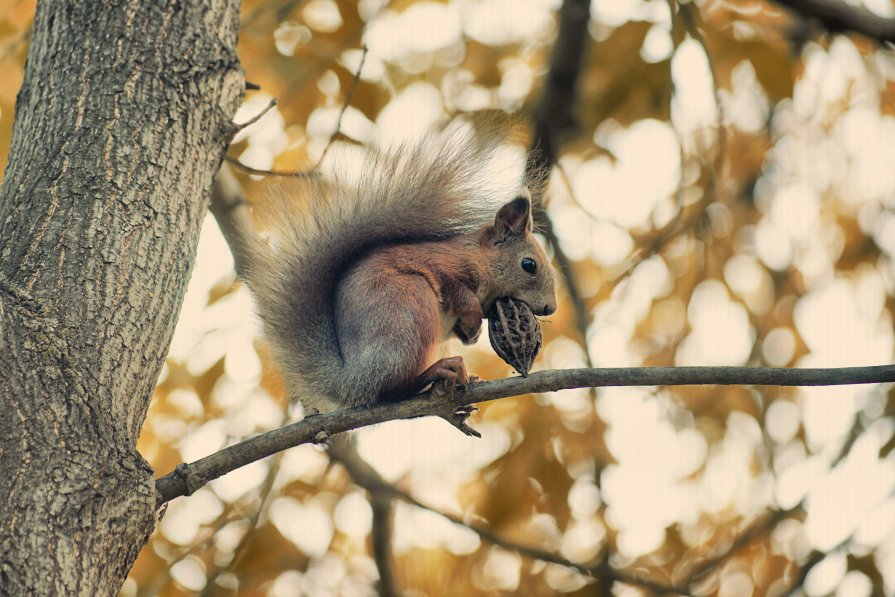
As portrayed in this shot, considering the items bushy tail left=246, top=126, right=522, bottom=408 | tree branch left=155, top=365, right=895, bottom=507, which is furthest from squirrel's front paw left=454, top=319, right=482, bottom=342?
tree branch left=155, top=365, right=895, bottom=507

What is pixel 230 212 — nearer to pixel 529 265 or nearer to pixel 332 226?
pixel 332 226

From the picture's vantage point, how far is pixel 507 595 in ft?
14.8

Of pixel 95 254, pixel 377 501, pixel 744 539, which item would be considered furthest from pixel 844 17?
pixel 95 254

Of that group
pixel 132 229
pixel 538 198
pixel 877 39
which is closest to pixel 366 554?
pixel 538 198

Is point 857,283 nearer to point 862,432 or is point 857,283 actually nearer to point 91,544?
point 862,432

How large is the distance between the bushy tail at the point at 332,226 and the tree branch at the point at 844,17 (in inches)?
69.5

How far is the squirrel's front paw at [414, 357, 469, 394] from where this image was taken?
9.11 ft

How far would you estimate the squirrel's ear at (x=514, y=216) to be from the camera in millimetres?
3611

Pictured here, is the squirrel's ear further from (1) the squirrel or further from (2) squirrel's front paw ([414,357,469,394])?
(2) squirrel's front paw ([414,357,469,394])

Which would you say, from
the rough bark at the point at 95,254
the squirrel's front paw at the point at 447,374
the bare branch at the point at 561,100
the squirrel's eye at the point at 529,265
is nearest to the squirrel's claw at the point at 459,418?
the squirrel's front paw at the point at 447,374

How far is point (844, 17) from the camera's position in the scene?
4.18 meters

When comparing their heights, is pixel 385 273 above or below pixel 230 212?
above

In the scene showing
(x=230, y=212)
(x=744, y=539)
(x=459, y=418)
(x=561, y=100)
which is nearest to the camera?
(x=459, y=418)

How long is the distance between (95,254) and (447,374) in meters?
1.07
